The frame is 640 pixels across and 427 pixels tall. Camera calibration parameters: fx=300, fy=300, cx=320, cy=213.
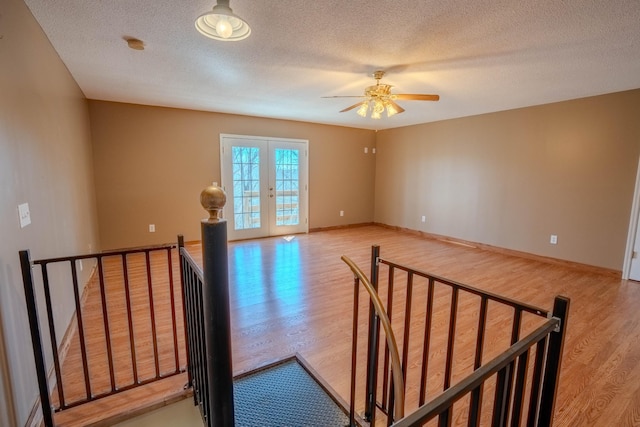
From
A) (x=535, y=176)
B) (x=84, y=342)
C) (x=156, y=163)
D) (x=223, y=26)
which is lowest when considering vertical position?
(x=84, y=342)

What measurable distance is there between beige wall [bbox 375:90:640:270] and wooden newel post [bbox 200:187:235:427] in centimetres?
499

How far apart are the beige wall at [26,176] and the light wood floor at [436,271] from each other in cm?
41

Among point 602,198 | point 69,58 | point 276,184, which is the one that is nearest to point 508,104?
point 602,198

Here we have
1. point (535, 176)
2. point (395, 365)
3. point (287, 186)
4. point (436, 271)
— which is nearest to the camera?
point (395, 365)

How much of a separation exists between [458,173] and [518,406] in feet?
16.9

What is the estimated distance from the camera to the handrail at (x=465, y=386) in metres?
0.60

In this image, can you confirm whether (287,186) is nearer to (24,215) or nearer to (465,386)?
(24,215)

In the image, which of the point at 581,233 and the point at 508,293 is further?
the point at 581,233

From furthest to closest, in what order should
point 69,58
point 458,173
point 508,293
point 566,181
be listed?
point 458,173 → point 566,181 → point 508,293 → point 69,58

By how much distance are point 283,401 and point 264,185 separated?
14.5 feet

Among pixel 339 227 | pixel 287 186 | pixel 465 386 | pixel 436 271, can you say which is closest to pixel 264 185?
pixel 287 186

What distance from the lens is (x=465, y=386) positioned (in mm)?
678

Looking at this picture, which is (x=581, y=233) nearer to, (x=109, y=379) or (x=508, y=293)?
(x=508, y=293)

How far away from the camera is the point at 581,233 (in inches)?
164
